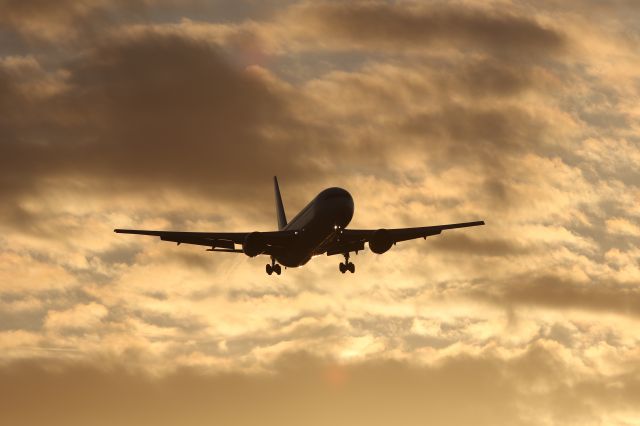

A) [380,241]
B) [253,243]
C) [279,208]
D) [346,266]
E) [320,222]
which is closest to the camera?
[320,222]

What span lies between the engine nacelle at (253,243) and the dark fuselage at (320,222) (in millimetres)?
2513

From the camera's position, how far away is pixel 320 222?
80625 mm

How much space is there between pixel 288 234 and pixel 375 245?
870 centimetres

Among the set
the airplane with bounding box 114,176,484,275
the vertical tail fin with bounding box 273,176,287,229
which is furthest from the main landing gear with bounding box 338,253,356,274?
the vertical tail fin with bounding box 273,176,287,229

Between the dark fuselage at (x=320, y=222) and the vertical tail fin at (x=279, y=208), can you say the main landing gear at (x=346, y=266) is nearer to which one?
the dark fuselage at (x=320, y=222)

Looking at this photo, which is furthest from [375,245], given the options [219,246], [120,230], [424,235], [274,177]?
[274,177]

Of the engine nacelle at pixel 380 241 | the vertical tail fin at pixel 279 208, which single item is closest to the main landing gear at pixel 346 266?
the engine nacelle at pixel 380 241

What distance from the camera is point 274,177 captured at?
472ft

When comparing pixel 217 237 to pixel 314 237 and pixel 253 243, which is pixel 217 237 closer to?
pixel 253 243

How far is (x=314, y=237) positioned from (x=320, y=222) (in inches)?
87.9

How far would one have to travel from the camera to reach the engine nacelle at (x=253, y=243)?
84.7 metres

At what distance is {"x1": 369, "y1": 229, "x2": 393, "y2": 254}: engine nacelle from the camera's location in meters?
87.9

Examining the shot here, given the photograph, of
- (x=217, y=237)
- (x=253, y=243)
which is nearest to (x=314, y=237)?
(x=253, y=243)

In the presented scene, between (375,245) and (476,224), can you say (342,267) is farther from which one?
(476,224)
